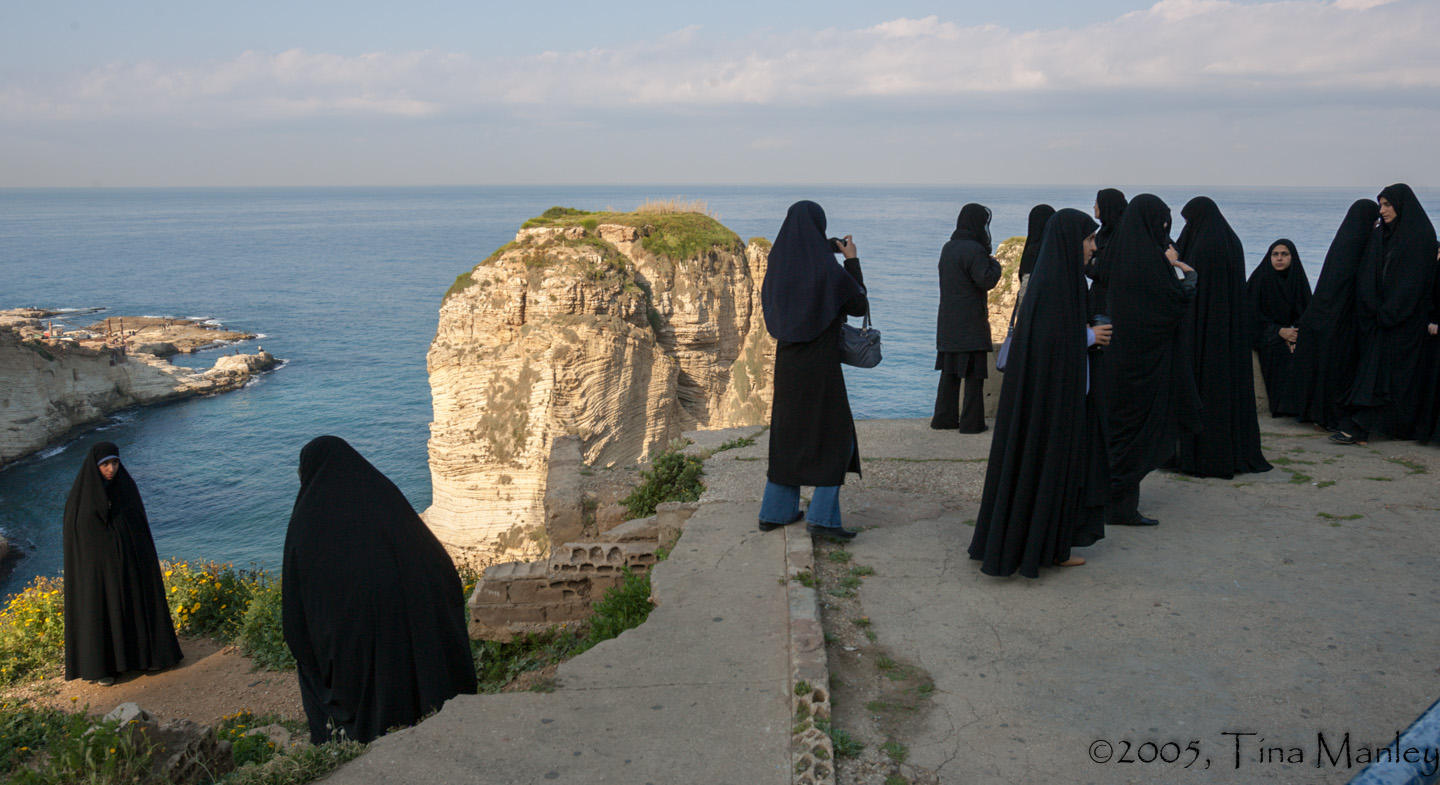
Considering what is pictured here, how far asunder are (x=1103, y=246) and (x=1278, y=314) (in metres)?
3.18

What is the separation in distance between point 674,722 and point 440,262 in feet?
312

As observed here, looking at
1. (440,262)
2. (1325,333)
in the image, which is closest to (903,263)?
(440,262)

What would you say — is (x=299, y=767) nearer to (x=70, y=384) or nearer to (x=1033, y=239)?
(x=1033, y=239)

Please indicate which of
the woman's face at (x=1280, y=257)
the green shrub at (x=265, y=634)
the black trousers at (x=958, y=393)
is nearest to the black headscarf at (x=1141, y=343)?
the black trousers at (x=958, y=393)

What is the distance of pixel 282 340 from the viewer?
5791 centimetres

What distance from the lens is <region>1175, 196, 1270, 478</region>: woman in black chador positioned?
607 cm

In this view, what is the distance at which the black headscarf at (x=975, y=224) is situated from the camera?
7.15m

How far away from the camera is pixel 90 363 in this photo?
38844mm

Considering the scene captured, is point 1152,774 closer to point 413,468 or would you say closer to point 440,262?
point 413,468

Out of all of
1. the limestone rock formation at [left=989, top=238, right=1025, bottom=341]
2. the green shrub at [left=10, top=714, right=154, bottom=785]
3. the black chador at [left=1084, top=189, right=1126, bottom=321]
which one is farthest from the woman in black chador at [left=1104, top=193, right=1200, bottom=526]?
the limestone rock formation at [left=989, top=238, right=1025, bottom=341]

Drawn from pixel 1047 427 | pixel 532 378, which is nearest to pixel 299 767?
pixel 1047 427

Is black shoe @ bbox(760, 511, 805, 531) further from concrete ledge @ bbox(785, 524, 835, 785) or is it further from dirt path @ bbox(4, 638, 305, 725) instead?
dirt path @ bbox(4, 638, 305, 725)

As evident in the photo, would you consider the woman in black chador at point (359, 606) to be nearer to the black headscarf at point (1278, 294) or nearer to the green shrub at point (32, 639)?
the green shrub at point (32, 639)

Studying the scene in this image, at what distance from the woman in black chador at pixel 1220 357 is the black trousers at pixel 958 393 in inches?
67.4
